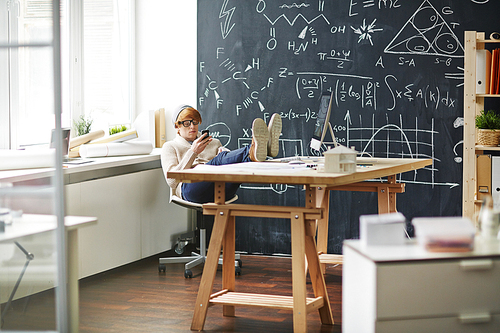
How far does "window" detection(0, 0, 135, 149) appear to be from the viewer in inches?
95.3

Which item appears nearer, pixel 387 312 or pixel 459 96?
pixel 387 312

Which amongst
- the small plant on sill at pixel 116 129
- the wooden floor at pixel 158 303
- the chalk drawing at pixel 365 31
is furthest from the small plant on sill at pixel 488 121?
the small plant on sill at pixel 116 129

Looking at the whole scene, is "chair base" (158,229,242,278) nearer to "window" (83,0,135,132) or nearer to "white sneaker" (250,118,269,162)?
"white sneaker" (250,118,269,162)

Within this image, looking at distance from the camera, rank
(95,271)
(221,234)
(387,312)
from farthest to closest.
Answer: (95,271) → (221,234) → (387,312)

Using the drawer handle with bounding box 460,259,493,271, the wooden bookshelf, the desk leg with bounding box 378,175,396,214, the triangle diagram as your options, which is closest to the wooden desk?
the desk leg with bounding box 378,175,396,214

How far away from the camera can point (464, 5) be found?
14.1ft

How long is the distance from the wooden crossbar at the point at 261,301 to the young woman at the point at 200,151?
2.45 feet

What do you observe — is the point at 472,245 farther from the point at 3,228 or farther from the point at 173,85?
the point at 173,85

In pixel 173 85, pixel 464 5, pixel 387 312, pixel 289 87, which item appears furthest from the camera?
pixel 173 85

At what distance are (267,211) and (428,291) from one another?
1.09 meters

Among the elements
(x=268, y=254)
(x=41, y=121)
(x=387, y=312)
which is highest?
(x=41, y=121)

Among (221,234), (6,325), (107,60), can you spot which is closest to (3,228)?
(6,325)

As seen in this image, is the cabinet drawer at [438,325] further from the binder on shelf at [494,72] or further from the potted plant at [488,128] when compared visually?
the binder on shelf at [494,72]

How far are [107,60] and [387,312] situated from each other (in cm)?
354
